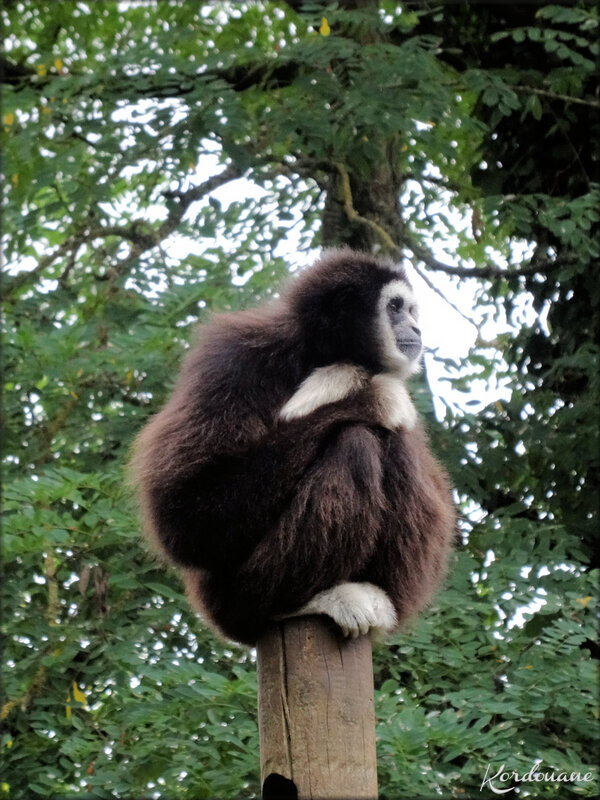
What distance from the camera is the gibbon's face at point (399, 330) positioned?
4.37 meters

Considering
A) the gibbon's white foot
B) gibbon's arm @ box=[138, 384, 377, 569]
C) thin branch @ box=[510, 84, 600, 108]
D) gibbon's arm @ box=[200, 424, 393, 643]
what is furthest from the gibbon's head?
thin branch @ box=[510, 84, 600, 108]

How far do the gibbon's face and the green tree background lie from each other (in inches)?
63.2

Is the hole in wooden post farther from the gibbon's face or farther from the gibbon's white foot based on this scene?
the gibbon's face

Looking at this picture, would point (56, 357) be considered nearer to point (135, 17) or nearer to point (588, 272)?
point (135, 17)

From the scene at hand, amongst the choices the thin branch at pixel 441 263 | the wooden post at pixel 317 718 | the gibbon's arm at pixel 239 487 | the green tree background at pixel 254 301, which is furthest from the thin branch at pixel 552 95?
the wooden post at pixel 317 718

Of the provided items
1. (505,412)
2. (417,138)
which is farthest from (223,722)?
(417,138)

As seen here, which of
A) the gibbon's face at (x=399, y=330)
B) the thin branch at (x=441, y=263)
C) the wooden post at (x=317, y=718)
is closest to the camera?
the wooden post at (x=317, y=718)

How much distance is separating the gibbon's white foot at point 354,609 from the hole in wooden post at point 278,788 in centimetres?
51

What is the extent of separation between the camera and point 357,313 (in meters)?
4.36

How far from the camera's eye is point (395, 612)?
4.00 metres

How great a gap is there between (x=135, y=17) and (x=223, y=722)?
4752 mm

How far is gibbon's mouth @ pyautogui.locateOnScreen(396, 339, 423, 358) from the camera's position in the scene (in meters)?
4.38

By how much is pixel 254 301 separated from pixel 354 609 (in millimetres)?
3294

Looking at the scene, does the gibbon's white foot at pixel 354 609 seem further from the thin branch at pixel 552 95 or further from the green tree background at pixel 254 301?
the thin branch at pixel 552 95
